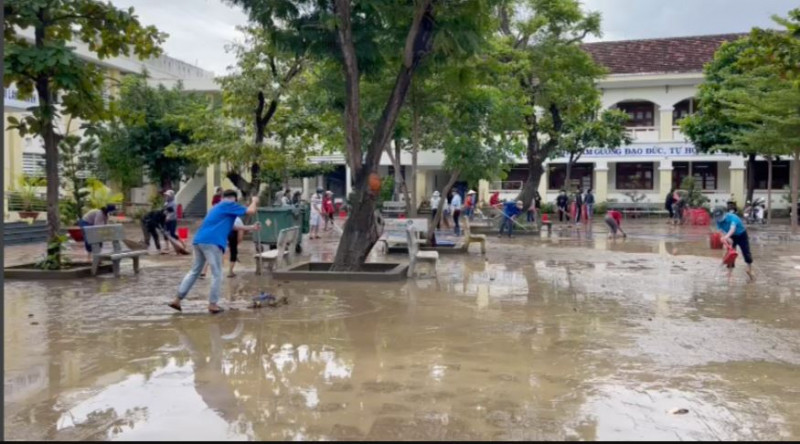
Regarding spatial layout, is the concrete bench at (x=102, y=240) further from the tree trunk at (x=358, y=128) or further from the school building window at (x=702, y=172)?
the school building window at (x=702, y=172)

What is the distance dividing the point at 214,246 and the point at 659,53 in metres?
36.6

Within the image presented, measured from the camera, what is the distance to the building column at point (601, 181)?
134 ft

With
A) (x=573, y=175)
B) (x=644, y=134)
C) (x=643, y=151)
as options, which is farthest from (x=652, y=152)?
(x=573, y=175)

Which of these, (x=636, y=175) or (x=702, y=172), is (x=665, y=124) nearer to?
(x=636, y=175)

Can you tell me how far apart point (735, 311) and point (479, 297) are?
3.25 m

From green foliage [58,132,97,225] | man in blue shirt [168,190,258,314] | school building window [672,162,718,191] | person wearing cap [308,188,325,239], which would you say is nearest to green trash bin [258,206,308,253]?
green foliage [58,132,97,225]

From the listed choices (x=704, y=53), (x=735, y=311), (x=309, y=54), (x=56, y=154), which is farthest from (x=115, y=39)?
(x=704, y=53)

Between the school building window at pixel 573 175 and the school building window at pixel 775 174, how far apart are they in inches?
327

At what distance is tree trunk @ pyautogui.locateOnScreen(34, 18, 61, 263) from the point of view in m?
12.1

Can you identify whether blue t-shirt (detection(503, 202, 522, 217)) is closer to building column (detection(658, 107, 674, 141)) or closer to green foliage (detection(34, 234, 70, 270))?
green foliage (detection(34, 234, 70, 270))

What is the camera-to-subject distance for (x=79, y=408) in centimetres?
548

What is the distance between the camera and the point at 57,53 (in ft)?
37.3

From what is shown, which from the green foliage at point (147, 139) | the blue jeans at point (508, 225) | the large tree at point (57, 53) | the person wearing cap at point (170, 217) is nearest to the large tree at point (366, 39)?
the large tree at point (57, 53)

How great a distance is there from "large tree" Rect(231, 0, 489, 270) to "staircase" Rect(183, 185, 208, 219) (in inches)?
997
